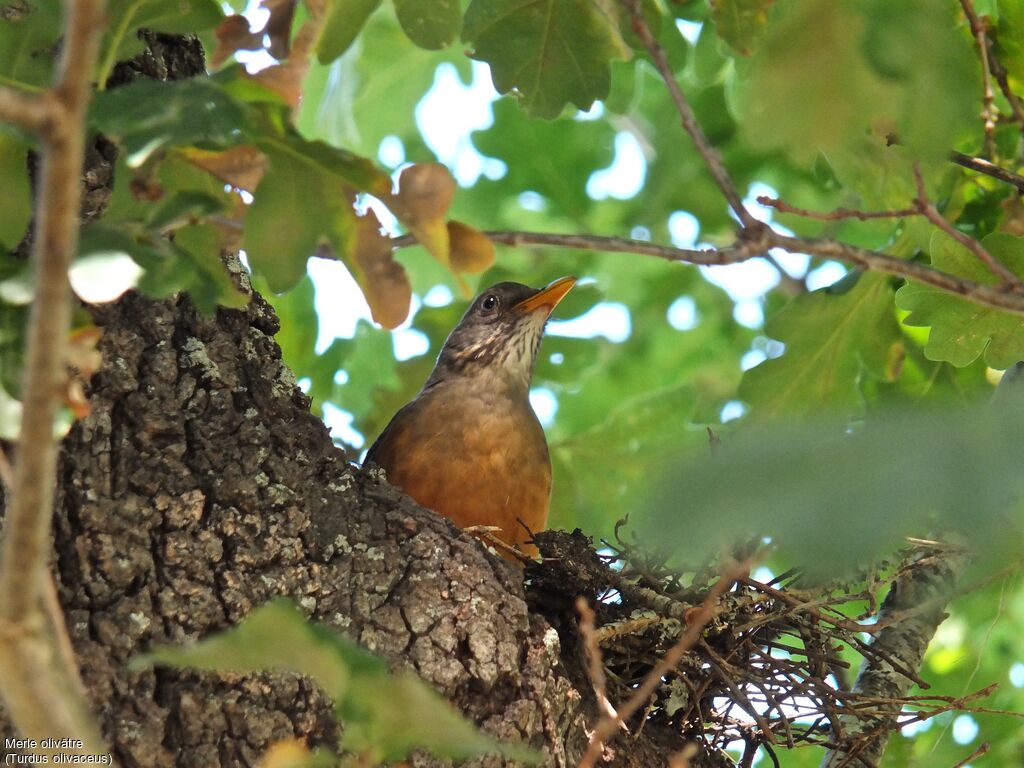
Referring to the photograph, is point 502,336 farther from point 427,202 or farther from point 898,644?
point 427,202

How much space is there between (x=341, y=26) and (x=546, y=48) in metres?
0.78

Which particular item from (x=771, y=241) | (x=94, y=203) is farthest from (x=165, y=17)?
(x=771, y=241)

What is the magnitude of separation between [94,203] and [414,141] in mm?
5018

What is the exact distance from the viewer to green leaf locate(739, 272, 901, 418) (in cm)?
498

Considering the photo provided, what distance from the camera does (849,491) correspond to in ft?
4.27

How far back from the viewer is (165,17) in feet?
9.61

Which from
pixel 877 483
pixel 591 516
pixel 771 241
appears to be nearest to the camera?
pixel 877 483

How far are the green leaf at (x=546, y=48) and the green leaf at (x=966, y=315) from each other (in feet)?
3.84

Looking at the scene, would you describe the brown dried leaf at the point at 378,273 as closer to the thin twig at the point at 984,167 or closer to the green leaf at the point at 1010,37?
the thin twig at the point at 984,167

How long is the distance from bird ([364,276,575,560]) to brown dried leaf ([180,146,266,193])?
170 cm

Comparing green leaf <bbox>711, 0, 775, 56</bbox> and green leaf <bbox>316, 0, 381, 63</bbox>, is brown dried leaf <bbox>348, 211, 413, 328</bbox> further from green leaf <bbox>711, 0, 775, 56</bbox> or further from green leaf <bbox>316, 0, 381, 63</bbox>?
green leaf <bbox>711, 0, 775, 56</bbox>

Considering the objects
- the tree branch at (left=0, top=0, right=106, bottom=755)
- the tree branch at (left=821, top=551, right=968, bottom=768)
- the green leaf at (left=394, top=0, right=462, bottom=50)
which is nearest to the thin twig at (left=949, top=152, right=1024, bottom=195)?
the tree branch at (left=821, top=551, right=968, bottom=768)

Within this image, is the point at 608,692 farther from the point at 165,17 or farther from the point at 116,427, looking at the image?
the point at 165,17

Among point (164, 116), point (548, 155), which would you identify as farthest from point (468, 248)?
point (548, 155)
